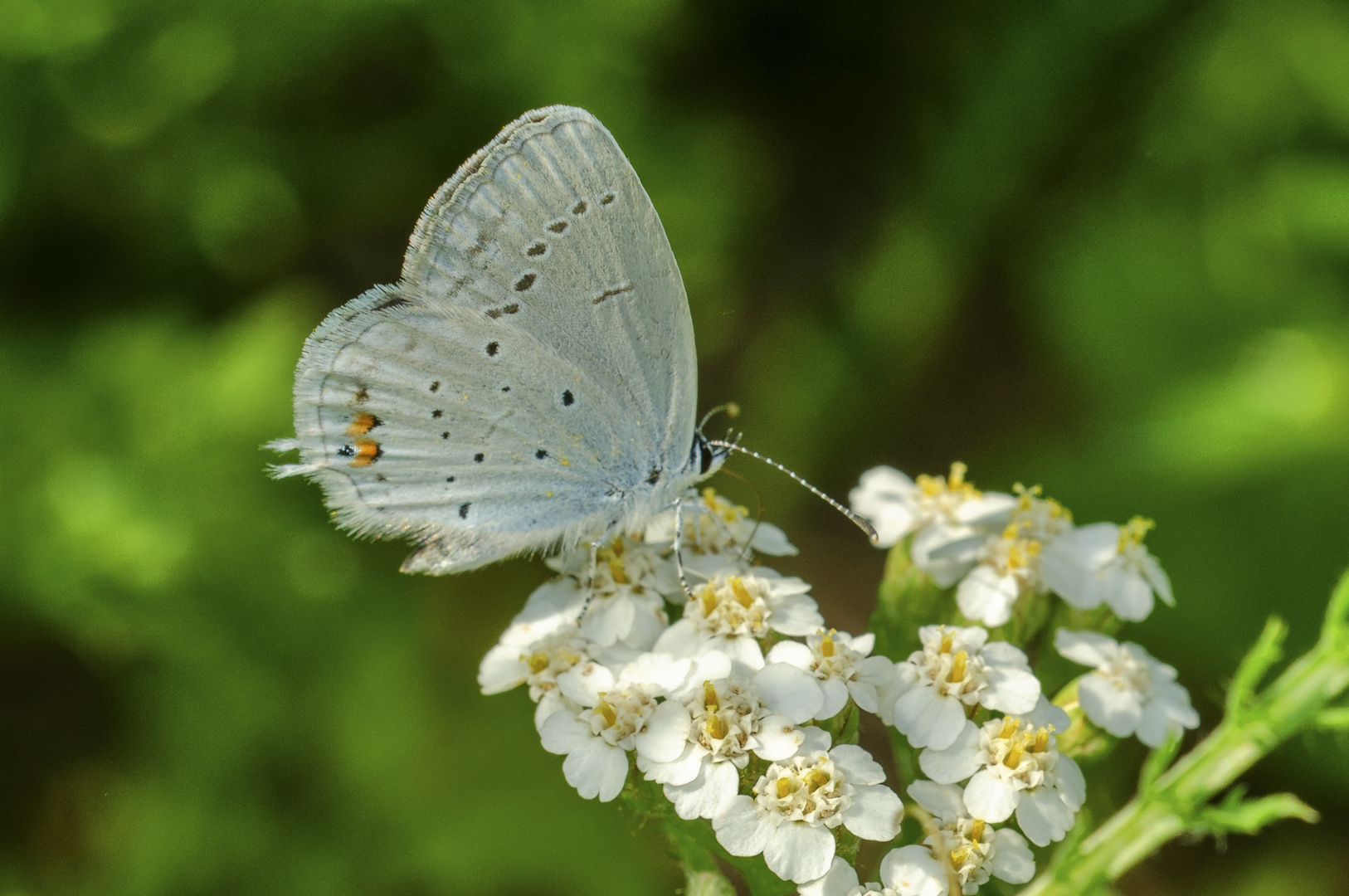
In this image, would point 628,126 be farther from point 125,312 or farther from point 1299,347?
point 1299,347

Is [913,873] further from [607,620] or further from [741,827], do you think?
[607,620]

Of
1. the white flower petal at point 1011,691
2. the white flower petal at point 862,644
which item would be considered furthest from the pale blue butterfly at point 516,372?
the white flower petal at point 1011,691

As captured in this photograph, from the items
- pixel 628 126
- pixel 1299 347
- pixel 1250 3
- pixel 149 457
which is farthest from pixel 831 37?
pixel 149 457

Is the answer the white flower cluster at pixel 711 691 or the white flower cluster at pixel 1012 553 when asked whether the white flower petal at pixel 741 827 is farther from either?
the white flower cluster at pixel 1012 553

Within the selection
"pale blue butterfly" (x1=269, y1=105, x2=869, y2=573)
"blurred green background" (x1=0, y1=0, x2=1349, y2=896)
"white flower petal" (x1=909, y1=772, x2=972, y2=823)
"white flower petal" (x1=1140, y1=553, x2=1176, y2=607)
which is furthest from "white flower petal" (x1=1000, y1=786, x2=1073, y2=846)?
"blurred green background" (x1=0, y1=0, x2=1349, y2=896)

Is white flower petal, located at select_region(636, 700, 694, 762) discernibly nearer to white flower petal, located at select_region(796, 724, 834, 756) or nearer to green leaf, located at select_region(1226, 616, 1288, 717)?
white flower petal, located at select_region(796, 724, 834, 756)

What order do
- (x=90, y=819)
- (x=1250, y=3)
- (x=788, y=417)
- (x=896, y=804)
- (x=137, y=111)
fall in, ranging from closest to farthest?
(x=896, y=804) → (x=90, y=819) → (x=137, y=111) → (x=1250, y=3) → (x=788, y=417)

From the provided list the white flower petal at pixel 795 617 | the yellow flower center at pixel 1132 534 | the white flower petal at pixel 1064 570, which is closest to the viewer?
the white flower petal at pixel 795 617
